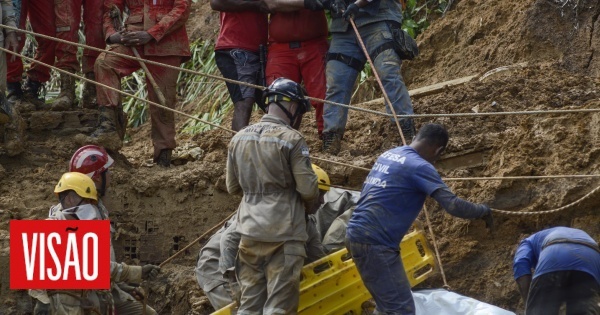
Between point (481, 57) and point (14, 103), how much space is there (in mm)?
4780

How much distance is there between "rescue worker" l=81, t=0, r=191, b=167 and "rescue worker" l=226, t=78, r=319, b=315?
302cm

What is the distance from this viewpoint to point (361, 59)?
11070mm

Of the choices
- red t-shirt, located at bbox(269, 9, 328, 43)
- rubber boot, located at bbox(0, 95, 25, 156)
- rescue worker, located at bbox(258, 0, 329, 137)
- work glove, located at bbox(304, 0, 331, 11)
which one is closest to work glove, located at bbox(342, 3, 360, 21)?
work glove, located at bbox(304, 0, 331, 11)

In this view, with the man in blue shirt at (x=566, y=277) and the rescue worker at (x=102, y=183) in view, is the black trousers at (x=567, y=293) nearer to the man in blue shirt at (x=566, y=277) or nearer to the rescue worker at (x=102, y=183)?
the man in blue shirt at (x=566, y=277)

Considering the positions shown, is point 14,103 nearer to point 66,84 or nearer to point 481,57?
point 66,84

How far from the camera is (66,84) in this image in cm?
1234

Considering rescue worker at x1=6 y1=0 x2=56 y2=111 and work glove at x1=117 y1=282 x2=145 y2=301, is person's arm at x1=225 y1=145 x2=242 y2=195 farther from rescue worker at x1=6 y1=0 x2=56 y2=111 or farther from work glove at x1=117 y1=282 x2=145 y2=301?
rescue worker at x1=6 y1=0 x2=56 y2=111

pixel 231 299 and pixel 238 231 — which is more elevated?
pixel 238 231

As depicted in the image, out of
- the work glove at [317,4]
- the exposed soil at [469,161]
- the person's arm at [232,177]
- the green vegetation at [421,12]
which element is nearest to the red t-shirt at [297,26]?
the work glove at [317,4]

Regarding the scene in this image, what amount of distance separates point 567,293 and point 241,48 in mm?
4297

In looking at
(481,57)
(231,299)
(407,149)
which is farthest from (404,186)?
(481,57)

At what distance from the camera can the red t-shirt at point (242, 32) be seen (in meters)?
11.4

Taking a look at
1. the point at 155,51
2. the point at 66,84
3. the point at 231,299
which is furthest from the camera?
the point at 66,84

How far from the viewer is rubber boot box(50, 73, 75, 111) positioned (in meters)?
12.2
